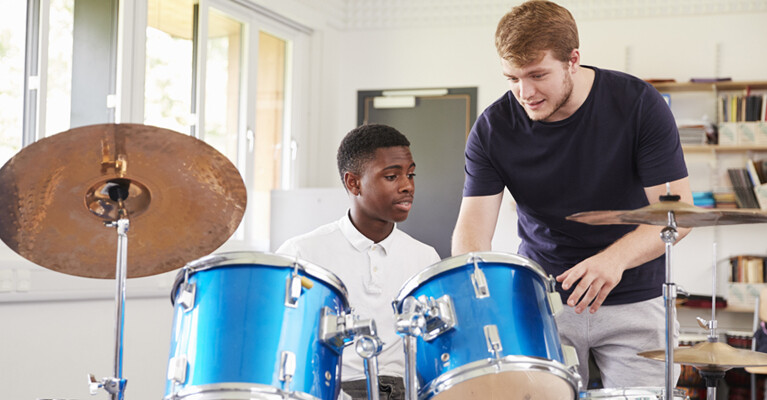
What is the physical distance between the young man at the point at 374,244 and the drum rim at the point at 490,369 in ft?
1.69

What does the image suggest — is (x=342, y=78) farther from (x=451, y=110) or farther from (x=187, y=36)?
(x=187, y=36)

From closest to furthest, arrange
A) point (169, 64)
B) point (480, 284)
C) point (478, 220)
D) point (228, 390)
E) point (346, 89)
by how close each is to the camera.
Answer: point (228, 390), point (480, 284), point (478, 220), point (169, 64), point (346, 89)

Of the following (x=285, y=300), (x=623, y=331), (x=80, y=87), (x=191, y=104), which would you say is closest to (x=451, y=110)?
(x=191, y=104)

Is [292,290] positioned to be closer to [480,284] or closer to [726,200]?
[480,284]

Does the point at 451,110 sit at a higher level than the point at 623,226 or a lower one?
higher

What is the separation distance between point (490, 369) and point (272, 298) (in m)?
0.44

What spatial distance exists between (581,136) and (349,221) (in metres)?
0.72

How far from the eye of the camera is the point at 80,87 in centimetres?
359

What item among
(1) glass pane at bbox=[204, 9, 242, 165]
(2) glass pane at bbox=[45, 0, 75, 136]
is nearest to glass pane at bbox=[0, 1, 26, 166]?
(2) glass pane at bbox=[45, 0, 75, 136]

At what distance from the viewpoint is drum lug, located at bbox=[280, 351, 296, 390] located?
58.4 inches

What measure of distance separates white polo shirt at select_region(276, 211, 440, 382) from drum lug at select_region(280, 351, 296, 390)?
587mm

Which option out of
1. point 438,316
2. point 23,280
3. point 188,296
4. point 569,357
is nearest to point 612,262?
point 569,357

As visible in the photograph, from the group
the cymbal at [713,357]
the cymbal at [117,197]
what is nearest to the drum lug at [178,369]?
the cymbal at [117,197]

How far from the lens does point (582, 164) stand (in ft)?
6.52
